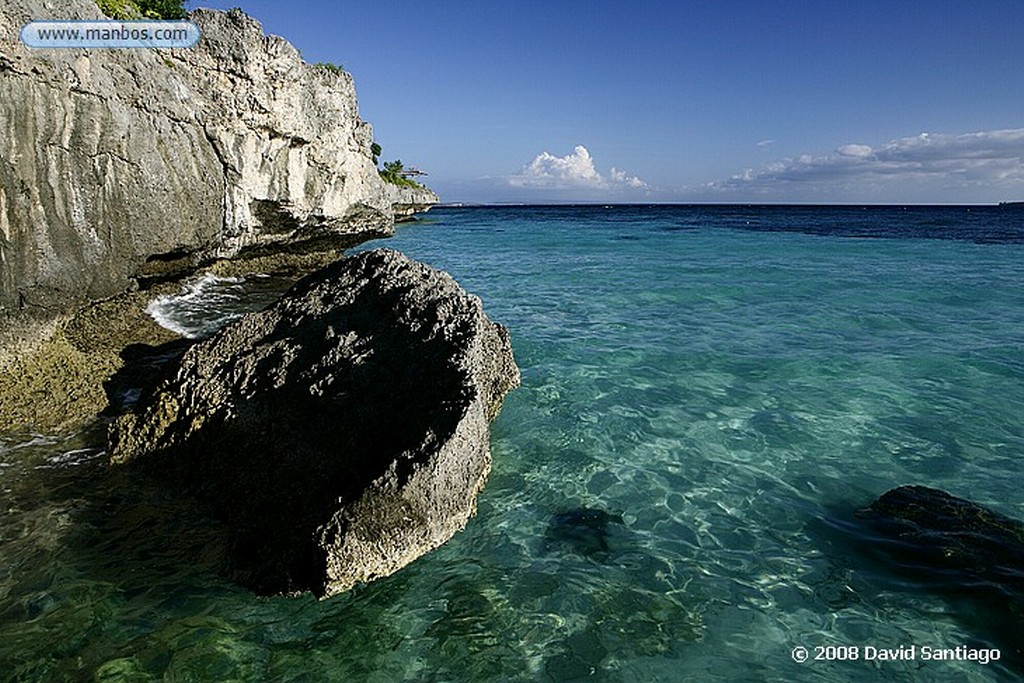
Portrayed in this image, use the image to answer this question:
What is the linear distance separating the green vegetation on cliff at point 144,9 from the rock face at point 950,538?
1380 cm

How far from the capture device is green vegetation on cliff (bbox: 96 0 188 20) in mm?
10508

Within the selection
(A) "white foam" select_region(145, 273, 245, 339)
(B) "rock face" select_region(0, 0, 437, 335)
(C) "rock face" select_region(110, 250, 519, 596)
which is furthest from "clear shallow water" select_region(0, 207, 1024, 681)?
(A) "white foam" select_region(145, 273, 245, 339)

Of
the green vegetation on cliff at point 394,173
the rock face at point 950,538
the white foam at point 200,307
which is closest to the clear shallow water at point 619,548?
the rock face at point 950,538

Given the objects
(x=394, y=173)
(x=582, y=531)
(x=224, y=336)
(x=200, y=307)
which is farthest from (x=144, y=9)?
(x=394, y=173)

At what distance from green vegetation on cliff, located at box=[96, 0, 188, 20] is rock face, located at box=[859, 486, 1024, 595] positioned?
543 inches

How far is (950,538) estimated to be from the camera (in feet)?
19.2

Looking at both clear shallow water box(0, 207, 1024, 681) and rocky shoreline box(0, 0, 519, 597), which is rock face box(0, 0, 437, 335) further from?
clear shallow water box(0, 207, 1024, 681)

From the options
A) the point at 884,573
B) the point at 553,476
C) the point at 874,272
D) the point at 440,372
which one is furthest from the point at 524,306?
the point at 874,272

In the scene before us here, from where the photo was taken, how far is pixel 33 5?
736 centimetres

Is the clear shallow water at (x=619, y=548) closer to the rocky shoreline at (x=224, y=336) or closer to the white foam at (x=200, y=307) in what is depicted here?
the rocky shoreline at (x=224, y=336)

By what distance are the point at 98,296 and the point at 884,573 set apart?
428 inches

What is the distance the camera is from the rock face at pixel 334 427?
4.94 metres

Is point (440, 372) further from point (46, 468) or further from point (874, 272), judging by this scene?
point (874, 272)

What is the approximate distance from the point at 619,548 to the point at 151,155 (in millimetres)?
9014
